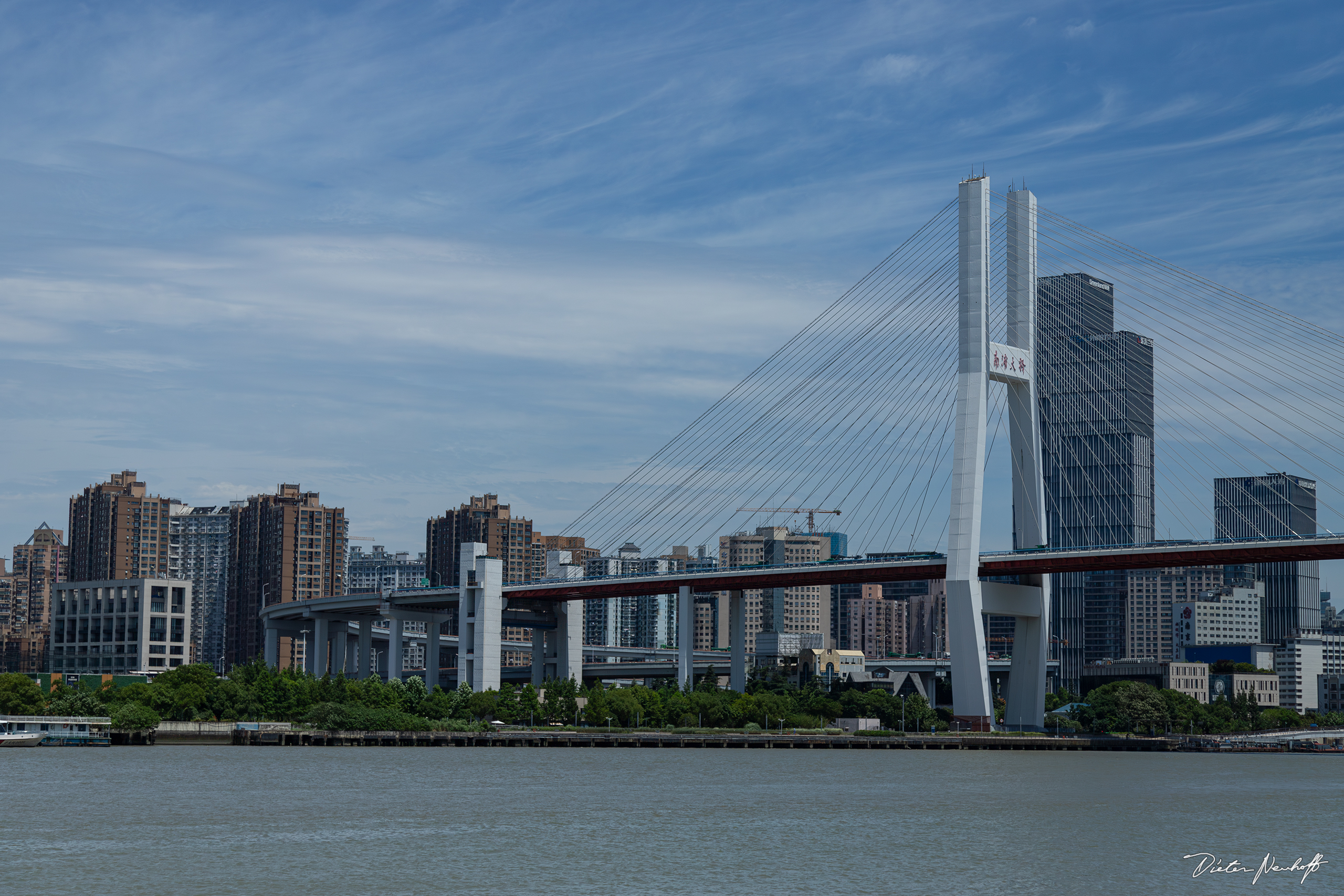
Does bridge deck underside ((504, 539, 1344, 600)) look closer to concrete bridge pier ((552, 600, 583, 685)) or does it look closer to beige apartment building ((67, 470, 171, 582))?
concrete bridge pier ((552, 600, 583, 685))

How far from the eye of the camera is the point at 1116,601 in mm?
195625

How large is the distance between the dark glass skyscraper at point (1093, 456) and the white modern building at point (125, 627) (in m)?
90.4

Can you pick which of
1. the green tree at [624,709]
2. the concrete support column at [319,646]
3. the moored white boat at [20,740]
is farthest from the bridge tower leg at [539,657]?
the moored white boat at [20,740]

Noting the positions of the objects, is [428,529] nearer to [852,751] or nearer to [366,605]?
[366,605]

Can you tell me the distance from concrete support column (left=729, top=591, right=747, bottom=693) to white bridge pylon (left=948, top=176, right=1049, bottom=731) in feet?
89.7

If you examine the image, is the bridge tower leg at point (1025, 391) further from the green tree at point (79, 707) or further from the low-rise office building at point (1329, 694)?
the low-rise office building at point (1329, 694)

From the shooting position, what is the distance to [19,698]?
81812 mm

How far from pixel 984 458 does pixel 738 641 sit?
123ft

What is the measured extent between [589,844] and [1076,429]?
528 feet

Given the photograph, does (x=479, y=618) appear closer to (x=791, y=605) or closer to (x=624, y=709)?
(x=624, y=709)

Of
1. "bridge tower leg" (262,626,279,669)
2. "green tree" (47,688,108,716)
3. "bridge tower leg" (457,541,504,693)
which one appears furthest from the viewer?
"bridge tower leg" (262,626,279,669)

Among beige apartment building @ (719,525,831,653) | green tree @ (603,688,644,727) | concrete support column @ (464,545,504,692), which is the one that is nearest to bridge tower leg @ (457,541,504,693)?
concrete support column @ (464,545,504,692)

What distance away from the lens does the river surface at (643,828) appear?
90.4 feet

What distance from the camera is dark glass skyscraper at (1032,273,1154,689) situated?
176500mm
